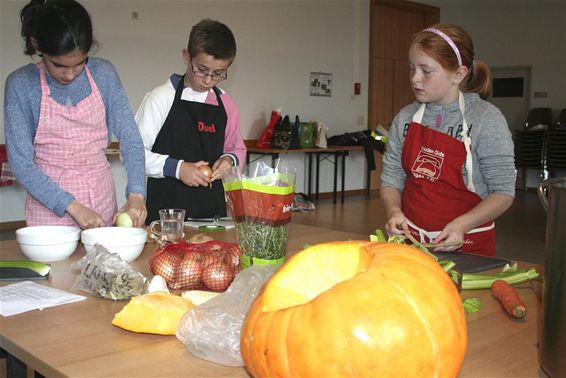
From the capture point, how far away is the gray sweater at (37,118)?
1.88 metres

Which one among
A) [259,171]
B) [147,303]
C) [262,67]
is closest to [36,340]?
[147,303]

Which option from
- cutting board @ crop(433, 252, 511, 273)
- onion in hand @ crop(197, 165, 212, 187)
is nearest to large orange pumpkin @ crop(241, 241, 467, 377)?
cutting board @ crop(433, 252, 511, 273)

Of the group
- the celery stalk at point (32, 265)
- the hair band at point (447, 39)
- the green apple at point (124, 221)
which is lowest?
the celery stalk at point (32, 265)

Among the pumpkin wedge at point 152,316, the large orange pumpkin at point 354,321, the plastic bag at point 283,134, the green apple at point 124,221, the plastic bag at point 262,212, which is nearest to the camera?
the large orange pumpkin at point 354,321

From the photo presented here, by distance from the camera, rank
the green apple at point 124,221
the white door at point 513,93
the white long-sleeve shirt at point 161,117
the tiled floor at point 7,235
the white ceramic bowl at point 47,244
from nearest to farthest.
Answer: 1. the white ceramic bowl at point 47,244
2. the green apple at point 124,221
3. the white long-sleeve shirt at point 161,117
4. the tiled floor at point 7,235
5. the white door at point 513,93

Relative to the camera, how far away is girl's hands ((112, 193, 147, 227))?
→ 6.40ft

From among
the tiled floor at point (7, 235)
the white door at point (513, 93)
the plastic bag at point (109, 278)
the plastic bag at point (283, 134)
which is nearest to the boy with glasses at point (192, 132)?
the plastic bag at point (109, 278)

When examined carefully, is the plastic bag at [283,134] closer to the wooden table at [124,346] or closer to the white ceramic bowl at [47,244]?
the white ceramic bowl at [47,244]

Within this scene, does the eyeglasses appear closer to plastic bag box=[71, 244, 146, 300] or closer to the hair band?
the hair band

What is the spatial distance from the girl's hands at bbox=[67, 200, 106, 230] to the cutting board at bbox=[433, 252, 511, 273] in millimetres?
983

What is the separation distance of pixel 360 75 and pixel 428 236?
25.2ft

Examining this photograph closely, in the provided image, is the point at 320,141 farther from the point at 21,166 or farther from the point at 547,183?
the point at 547,183

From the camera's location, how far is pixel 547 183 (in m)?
→ 0.94

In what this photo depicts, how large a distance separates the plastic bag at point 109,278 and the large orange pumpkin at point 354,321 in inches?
20.3
